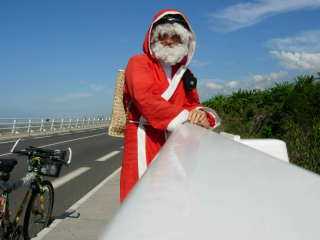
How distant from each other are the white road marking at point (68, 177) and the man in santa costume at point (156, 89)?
7968 millimetres

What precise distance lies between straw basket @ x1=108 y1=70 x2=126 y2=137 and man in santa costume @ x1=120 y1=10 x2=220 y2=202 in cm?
18

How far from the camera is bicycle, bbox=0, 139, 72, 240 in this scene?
4559 mm

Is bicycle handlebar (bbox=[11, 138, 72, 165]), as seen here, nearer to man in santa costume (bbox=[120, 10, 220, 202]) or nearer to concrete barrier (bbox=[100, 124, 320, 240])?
man in santa costume (bbox=[120, 10, 220, 202])

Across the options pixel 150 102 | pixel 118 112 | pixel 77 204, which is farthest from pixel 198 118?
pixel 77 204

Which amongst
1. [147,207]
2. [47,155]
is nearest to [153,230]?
[147,207]

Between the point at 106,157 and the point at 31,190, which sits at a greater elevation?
the point at 31,190

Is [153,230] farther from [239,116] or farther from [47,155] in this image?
[239,116]

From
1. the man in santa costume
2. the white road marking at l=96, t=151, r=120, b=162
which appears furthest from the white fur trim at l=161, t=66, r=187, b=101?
the white road marking at l=96, t=151, r=120, b=162

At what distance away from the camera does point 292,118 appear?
867 cm

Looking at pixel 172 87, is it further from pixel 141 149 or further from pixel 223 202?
pixel 223 202

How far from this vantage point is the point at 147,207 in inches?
25.1

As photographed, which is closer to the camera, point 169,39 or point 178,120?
point 178,120

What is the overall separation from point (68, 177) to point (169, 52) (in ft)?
30.7

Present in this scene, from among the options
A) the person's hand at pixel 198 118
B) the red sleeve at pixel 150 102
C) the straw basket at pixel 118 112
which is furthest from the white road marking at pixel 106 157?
the person's hand at pixel 198 118
